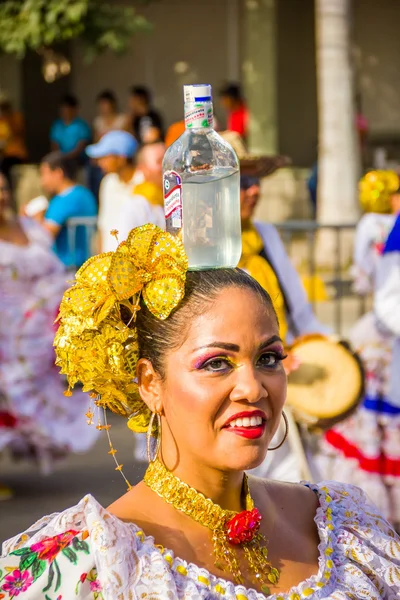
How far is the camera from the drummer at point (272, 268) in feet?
17.8

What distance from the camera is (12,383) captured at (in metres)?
7.64

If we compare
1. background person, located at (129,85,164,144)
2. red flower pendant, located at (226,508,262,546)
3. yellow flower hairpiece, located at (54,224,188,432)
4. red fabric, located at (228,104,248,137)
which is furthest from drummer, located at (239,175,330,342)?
red fabric, located at (228,104,248,137)

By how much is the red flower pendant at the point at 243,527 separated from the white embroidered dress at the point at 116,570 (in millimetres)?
123

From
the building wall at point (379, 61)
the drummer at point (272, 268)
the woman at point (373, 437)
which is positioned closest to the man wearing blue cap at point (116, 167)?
the woman at point (373, 437)

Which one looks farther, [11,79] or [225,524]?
[11,79]

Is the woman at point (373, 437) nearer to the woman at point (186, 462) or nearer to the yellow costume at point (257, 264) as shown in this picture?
the yellow costume at point (257, 264)

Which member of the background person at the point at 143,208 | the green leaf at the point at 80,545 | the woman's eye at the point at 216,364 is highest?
the woman's eye at the point at 216,364

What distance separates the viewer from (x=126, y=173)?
974cm

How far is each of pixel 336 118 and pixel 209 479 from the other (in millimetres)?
11598

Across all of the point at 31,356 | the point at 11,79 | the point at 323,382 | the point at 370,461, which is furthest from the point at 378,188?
the point at 11,79

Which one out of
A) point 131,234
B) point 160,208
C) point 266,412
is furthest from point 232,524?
point 160,208

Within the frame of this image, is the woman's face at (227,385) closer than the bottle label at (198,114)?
Yes

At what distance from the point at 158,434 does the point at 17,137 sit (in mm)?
14204

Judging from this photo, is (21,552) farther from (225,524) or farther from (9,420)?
(9,420)
